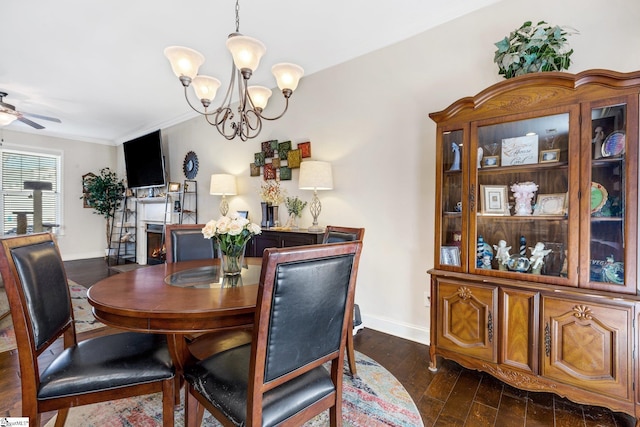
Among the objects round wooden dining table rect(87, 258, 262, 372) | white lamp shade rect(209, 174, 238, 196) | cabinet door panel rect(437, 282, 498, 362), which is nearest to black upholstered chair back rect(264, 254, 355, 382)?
round wooden dining table rect(87, 258, 262, 372)

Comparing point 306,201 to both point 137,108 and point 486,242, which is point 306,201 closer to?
point 486,242

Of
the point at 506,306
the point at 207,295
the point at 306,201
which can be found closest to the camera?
the point at 207,295

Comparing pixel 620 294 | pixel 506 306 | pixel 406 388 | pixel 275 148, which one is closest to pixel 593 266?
pixel 620 294

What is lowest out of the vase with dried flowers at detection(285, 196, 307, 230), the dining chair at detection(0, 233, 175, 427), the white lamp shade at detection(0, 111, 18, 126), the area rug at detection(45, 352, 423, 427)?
the area rug at detection(45, 352, 423, 427)

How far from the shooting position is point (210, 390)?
1.12 meters

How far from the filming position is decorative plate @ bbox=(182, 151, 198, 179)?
16.1 ft

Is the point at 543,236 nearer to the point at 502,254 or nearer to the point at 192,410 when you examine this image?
the point at 502,254

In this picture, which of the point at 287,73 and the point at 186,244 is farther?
the point at 186,244

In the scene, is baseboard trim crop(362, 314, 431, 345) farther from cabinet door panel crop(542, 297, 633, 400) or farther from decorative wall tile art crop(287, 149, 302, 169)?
decorative wall tile art crop(287, 149, 302, 169)

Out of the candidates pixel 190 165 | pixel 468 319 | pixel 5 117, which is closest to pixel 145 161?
pixel 190 165

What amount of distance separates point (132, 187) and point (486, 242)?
6411mm

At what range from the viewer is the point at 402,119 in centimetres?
264

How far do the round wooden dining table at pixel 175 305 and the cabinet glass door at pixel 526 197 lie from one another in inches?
60.9

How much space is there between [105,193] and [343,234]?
6.46 m
